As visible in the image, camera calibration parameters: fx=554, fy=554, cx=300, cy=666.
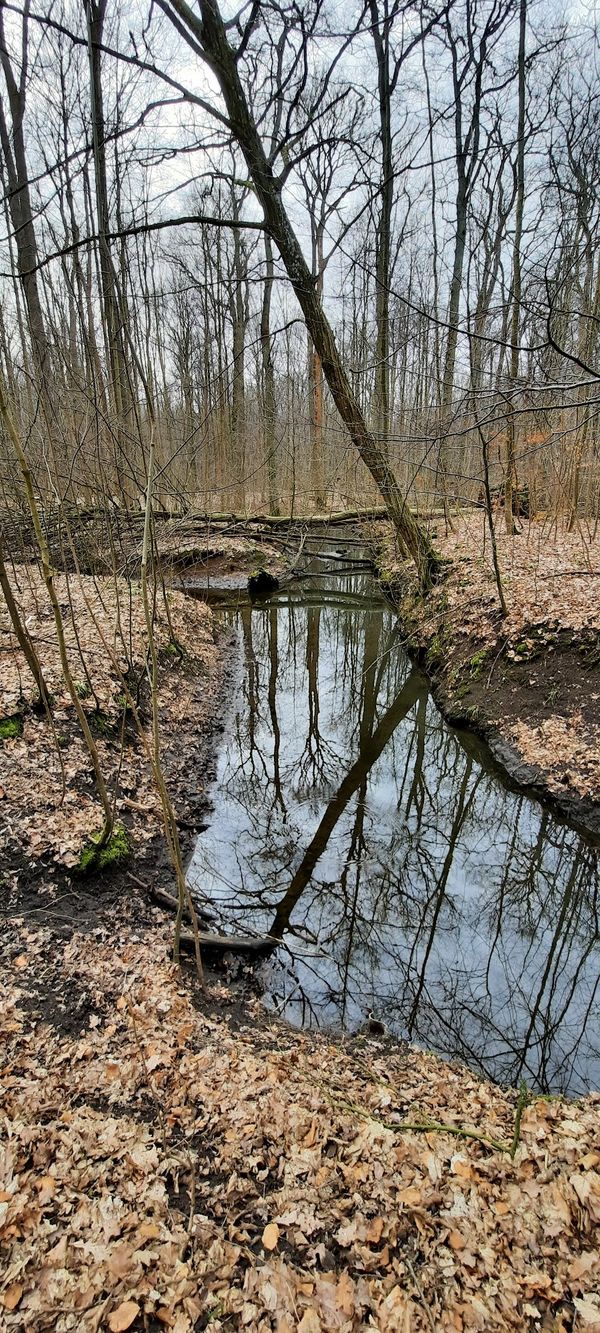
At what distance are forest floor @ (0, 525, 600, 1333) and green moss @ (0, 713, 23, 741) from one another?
3.66 feet

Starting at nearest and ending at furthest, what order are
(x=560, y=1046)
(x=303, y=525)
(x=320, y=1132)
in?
1. (x=320, y=1132)
2. (x=560, y=1046)
3. (x=303, y=525)

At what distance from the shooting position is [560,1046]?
130 inches

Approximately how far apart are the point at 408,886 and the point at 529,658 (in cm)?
335

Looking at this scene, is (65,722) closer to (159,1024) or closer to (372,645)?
(159,1024)

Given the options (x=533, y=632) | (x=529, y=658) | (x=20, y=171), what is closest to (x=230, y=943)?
(x=529, y=658)

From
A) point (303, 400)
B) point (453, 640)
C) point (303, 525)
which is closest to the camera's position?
point (453, 640)

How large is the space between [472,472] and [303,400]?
280 inches

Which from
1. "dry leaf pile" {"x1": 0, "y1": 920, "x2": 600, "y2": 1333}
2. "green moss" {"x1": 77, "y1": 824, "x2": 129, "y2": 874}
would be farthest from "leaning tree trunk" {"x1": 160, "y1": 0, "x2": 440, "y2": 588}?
"dry leaf pile" {"x1": 0, "y1": 920, "x2": 600, "y2": 1333}

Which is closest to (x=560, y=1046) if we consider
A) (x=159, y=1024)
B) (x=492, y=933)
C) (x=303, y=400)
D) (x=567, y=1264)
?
(x=492, y=933)

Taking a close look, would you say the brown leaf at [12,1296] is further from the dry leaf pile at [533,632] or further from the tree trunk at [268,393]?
the tree trunk at [268,393]

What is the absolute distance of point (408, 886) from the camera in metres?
4.68

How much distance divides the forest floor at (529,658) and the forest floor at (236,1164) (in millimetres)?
3175

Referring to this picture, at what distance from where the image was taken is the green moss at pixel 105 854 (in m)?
3.97

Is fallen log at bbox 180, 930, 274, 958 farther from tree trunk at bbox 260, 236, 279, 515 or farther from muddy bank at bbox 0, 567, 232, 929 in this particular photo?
tree trunk at bbox 260, 236, 279, 515
